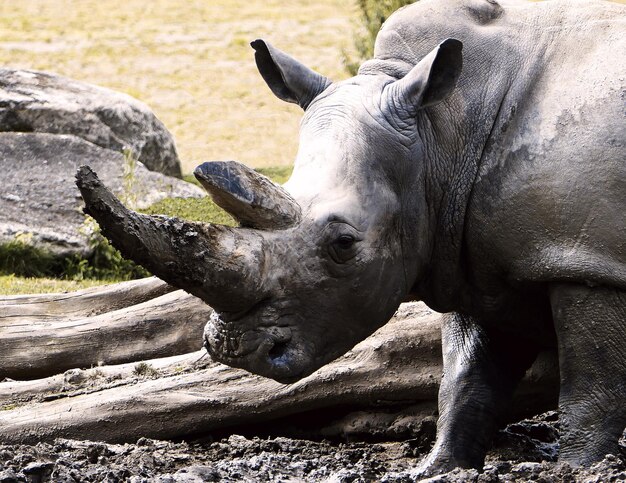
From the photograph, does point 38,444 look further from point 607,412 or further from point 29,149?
point 29,149

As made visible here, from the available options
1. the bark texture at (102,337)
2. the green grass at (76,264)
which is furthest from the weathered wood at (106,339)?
the green grass at (76,264)

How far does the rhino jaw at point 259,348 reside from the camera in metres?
4.95

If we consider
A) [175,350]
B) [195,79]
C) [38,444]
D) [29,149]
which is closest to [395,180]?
[38,444]

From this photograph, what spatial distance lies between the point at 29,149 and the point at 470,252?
23.6 ft

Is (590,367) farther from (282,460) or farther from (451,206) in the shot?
(282,460)

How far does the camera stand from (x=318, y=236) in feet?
16.5

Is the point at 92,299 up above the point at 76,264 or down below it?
below

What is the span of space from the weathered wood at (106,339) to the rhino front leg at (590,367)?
3080mm

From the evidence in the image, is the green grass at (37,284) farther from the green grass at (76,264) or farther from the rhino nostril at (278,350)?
the rhino nostril at (278,350)

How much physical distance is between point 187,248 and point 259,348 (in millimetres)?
558

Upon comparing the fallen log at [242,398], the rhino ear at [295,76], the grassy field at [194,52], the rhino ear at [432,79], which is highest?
Result: the grassy field at [194,52]

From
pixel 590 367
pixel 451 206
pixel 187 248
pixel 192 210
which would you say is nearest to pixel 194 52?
pixel 192 210

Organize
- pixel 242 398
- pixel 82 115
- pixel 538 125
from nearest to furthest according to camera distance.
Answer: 1. pixel 538 125
2. pixel 242 398
3. pixel 82 115

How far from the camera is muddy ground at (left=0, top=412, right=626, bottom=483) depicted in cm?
550
